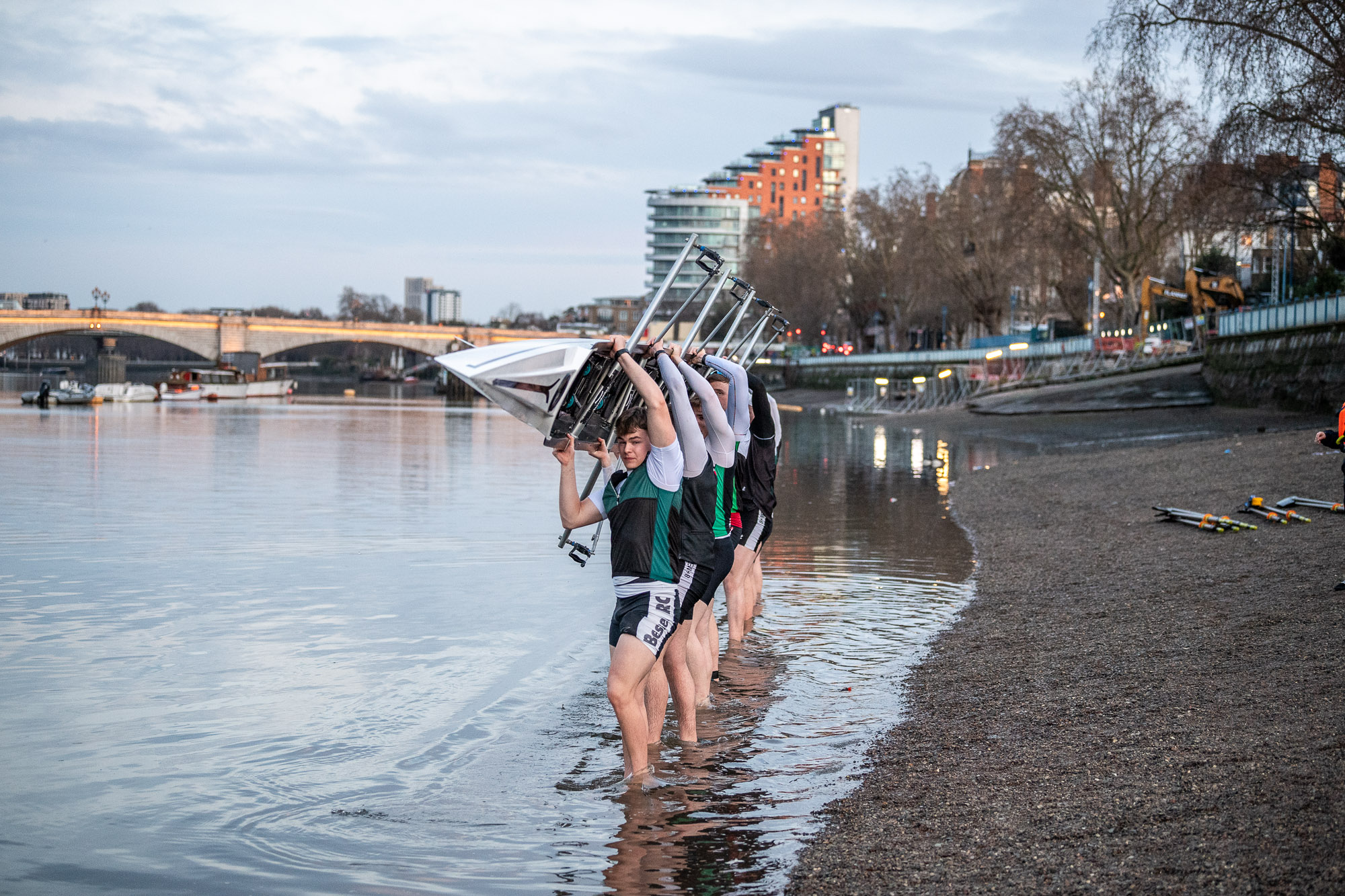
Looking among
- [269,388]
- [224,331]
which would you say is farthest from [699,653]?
[224,331]

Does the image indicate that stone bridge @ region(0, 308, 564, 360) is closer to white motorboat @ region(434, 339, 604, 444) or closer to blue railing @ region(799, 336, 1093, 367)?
blue railing @ region(799, 336, 1093, 367)

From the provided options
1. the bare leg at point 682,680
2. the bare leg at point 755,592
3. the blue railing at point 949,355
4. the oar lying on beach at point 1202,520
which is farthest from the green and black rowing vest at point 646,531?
the blue railing at point 949,355

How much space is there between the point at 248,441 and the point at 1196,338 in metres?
31.8

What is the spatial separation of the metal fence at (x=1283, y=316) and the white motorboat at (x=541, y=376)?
2663 centimetres

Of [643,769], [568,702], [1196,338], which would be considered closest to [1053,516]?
[568,702]

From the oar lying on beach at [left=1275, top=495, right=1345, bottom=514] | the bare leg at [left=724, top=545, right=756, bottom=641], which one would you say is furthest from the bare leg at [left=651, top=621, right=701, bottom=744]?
the oar lying on beach at [left=1275, top=495, right=1345, bottom=514]

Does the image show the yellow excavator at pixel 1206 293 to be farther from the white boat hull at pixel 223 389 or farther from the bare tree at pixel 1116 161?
the white boat hull at pixel 223 389

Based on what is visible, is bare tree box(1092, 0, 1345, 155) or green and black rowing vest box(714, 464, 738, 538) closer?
green and black rowing vest box(714, 464, 738, 538)

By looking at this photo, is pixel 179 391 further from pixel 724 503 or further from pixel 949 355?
pixel 724 503

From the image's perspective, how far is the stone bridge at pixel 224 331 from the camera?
10069 cm

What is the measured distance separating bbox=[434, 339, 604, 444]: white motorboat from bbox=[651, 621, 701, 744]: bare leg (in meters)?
1.26

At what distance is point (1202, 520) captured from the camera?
544 inches

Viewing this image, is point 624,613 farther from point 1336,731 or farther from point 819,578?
point 819,578

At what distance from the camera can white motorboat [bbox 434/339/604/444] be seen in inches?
255
